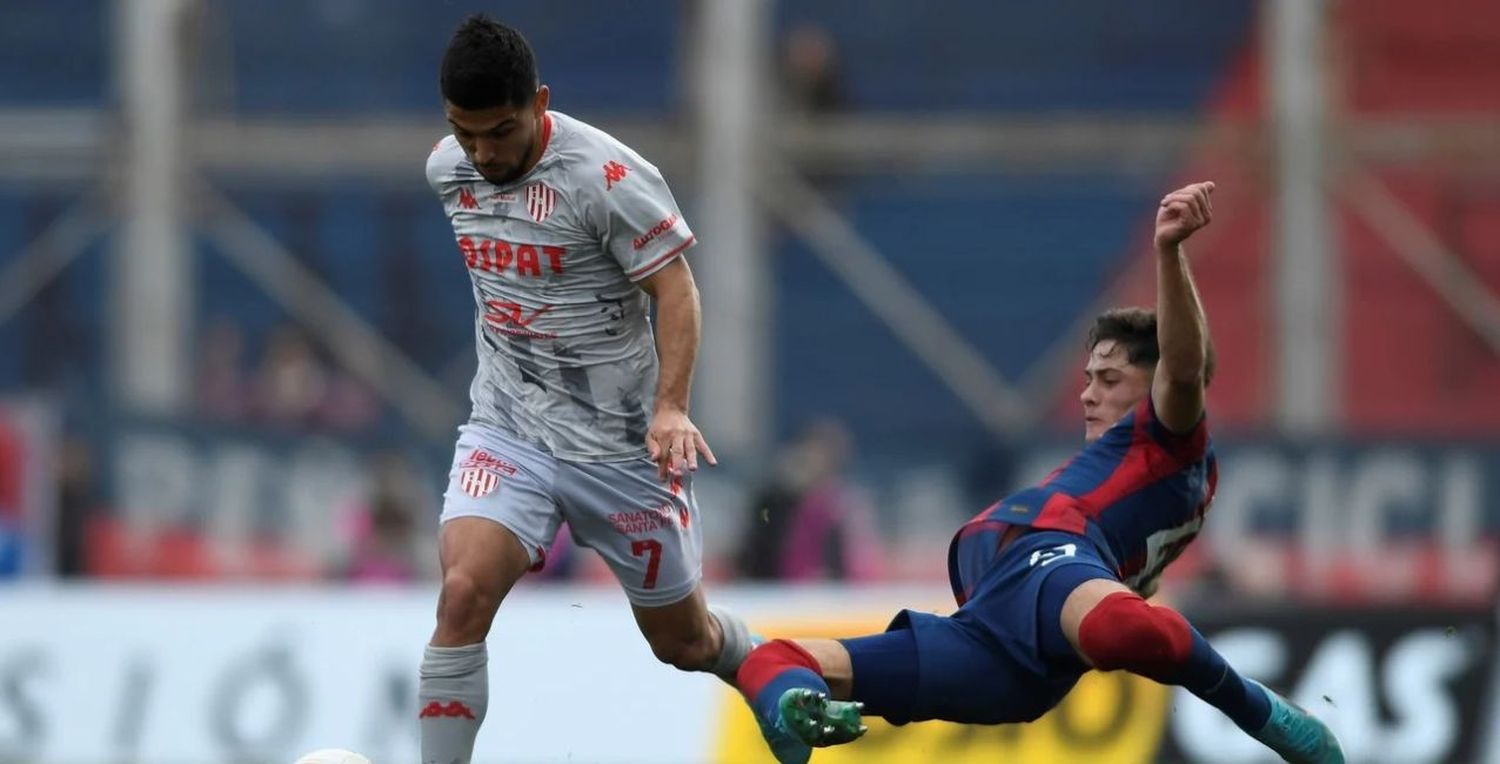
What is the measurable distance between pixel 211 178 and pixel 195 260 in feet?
3.92

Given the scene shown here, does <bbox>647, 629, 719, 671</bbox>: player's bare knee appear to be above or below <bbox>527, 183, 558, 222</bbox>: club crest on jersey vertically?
below

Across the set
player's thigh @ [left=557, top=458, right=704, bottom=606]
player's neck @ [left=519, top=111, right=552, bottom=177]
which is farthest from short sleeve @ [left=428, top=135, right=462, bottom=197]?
player's thigh @ [left=557, top=458, right=704, bottom=606]

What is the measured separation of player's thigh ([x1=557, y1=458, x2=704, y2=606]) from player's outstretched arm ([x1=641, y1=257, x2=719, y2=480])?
0.74 feet

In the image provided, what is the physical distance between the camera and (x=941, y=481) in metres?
15.7

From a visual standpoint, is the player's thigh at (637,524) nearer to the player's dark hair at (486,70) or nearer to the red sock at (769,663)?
the red sock at (769,663)

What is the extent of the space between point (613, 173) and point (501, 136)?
0.36 meters

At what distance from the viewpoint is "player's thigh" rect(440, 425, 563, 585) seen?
7113 mm

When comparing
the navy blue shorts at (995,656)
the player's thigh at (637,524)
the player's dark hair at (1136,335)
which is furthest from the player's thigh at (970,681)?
the player's dark hair at (1136,335)

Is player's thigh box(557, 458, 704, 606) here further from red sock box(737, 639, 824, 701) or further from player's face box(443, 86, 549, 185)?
player's face box(443, 86, 549, 185)

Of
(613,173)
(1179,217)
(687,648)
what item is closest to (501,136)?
(613,173)

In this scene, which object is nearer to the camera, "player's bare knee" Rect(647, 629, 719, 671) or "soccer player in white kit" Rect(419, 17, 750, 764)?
"soccer player in white kit" Rect(419, 17, 750, 764)

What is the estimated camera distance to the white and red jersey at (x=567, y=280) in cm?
718

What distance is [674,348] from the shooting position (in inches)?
283

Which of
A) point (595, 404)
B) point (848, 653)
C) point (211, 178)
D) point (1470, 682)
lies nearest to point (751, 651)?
point (848, 653)
